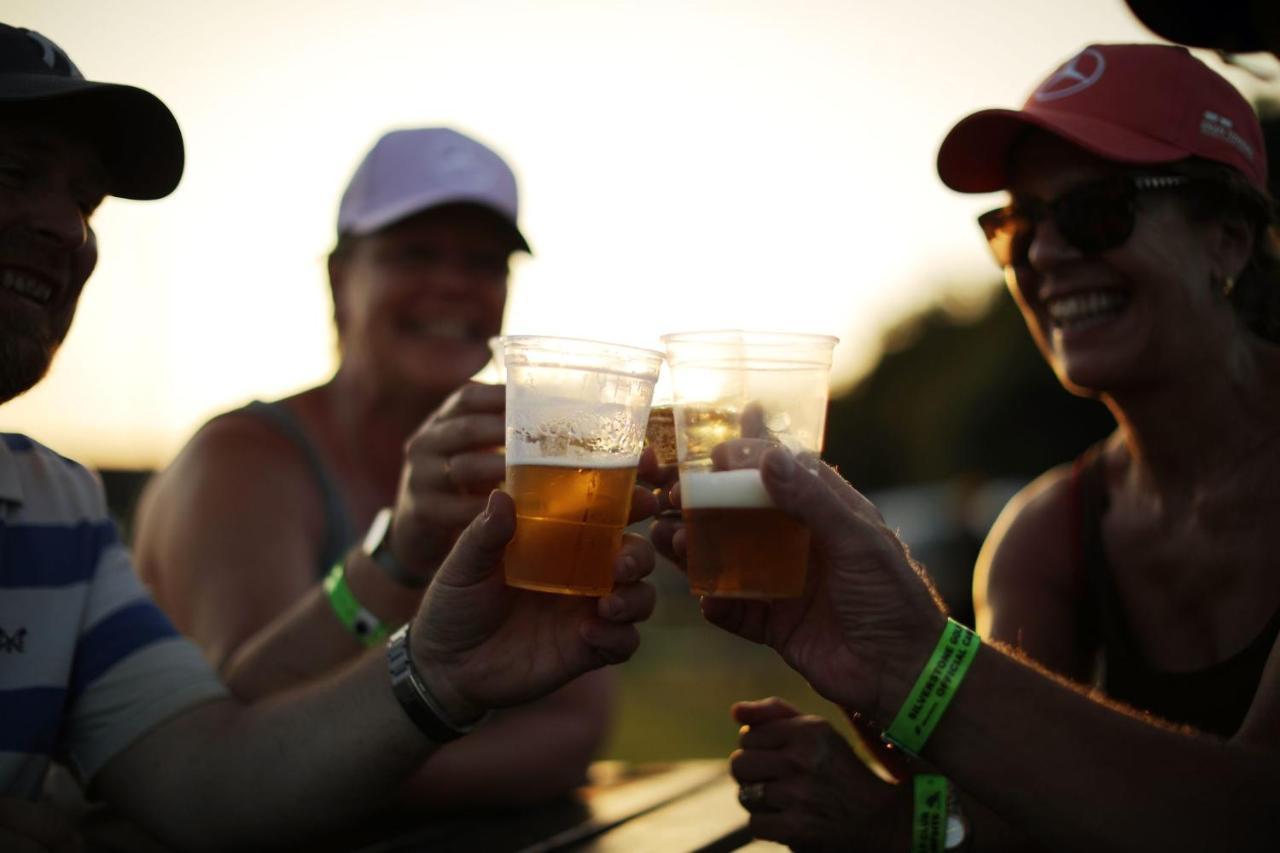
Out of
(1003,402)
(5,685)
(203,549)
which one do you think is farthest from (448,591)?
(1003,402)

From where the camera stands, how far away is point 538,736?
298 centimetres

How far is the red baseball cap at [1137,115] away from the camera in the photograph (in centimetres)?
275

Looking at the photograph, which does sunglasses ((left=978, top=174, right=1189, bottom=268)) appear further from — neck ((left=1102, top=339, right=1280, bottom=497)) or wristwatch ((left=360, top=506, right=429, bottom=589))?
wristwatch ((left=360, top=506, right=429, bottom=589))

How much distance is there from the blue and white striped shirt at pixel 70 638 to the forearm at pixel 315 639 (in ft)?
0.81

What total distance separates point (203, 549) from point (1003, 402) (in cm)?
3716

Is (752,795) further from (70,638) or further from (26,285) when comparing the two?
(26,285)

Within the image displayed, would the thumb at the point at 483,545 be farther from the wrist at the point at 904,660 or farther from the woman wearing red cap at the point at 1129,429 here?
the wrist at the point at 904,660

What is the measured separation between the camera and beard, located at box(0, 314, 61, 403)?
2285mm

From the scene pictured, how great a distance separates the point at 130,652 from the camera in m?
2.43

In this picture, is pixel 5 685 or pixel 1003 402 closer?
pixel 5 685

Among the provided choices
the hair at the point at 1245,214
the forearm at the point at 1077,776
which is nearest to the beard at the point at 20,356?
the forearm at the point at 1077,776

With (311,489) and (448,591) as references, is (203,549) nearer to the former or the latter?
(311,489)

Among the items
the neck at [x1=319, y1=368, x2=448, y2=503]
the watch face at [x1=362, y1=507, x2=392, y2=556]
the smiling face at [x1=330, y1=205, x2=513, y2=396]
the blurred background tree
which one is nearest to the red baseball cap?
the smiling face at [x1=330, y1=205, x2=513, y2=396]

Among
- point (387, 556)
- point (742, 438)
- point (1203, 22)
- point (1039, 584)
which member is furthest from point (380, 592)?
point (1203, 22)
